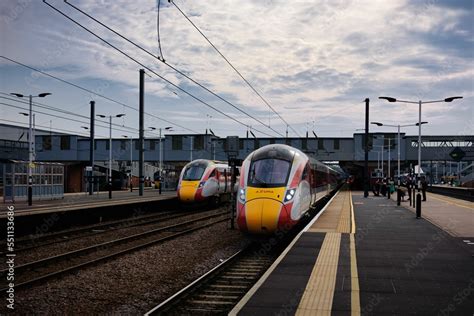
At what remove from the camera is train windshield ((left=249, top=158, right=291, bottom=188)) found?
15250 millimetres

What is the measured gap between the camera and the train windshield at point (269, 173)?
15.2 metres

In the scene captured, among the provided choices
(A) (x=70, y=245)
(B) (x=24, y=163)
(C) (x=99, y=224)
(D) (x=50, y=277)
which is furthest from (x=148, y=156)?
(D) (x=50, y=277)

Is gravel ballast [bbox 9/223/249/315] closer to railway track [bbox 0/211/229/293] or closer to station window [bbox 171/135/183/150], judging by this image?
railway track [bbox 0/211/229/293]

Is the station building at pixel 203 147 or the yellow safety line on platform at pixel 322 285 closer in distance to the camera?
the yellow safety line on platform at pixel 322 285

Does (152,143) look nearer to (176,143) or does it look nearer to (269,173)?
(176,143)

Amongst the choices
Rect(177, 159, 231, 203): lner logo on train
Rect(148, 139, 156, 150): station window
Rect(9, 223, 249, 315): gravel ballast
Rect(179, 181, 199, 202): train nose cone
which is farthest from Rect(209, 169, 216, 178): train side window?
Rect(148, 139, 156, 150): station window

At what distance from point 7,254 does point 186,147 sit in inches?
2593

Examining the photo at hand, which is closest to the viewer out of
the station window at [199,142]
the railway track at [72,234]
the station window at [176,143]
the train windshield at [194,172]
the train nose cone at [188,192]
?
the railway track at [72,234]

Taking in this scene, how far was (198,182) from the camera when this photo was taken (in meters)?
30.4

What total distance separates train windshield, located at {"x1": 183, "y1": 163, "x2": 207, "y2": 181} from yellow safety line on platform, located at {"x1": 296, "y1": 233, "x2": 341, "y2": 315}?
17.6 meters

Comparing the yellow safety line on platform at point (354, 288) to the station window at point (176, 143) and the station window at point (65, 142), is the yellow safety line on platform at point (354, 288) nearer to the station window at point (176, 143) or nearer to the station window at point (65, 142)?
the station window at point (176, 143)

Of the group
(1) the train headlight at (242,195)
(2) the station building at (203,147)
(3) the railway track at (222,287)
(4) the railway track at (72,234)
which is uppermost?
(2) the station building at (203,147)

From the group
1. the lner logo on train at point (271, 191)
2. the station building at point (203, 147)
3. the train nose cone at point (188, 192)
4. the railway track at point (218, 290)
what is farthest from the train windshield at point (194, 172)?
the station building at point (203, 147)

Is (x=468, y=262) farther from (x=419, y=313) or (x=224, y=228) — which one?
(x=224, y=228)
